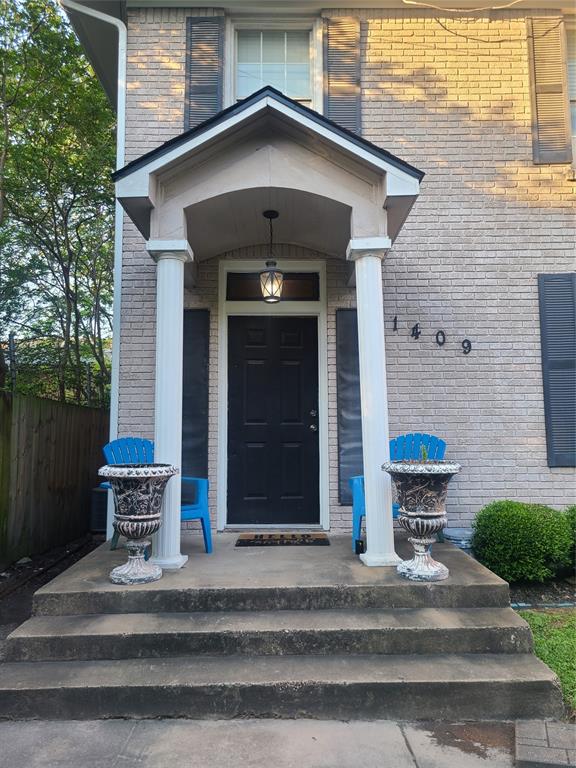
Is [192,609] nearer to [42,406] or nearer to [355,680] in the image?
[355,680]

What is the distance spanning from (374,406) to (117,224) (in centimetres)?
306

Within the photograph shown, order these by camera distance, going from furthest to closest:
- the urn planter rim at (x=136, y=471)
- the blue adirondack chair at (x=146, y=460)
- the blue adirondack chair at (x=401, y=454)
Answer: the blue adirondack chair at (x=401, y=454)
the blue adirondack chair at (x=146, y=460)
the urn planter rim at (x=136, y=471)

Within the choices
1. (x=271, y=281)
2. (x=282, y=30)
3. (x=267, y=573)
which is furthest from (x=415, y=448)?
(x=282, y=30)

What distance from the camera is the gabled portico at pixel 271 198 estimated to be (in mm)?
3461

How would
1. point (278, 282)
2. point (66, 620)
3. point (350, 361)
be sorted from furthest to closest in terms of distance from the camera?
point (350, 361), point (278, 282), point (66, 620)

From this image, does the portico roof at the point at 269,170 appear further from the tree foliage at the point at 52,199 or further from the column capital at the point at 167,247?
the tree foliage at the point at 52,199

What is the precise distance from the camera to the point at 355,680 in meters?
2.42

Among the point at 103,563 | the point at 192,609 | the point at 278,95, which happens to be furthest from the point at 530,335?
the point at 103,563

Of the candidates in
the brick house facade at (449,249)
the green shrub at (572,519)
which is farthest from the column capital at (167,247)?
the green shrub at (572,519)

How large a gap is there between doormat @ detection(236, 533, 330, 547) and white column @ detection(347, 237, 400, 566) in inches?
26.1

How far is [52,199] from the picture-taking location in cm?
845

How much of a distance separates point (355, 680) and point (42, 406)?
14.2ft

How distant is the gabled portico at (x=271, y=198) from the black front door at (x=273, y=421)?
4.08 feet

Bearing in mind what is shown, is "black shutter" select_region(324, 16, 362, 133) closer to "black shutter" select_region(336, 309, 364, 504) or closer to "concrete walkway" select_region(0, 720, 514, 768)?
"black shutter" select_region(336, 309, 364, 504)
